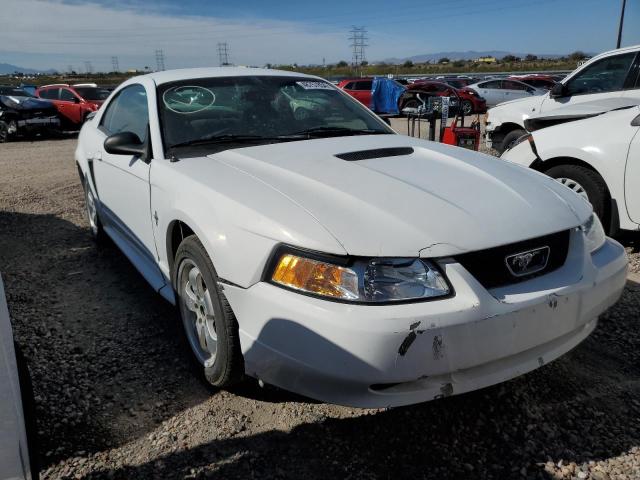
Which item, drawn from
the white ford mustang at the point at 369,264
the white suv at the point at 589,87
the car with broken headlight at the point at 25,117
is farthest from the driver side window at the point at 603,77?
the car with broken headlight at the point at 25,117

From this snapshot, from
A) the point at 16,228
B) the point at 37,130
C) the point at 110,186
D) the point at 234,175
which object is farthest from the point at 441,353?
the point at 37,130

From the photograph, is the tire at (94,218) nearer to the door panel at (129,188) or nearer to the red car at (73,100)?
the door panel at (129,188)

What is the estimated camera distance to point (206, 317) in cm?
242

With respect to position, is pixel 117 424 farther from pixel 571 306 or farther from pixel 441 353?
pixel 571 306

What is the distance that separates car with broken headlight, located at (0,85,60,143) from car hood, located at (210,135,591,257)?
1346cm

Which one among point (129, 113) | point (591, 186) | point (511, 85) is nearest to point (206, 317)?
point (129, 113)

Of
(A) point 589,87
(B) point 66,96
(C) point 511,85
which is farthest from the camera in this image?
(C) point 511,85

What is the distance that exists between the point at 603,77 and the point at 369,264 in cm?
608

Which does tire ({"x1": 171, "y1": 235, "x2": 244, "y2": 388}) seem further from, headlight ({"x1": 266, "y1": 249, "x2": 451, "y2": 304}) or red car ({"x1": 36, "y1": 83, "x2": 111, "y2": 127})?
red car ({"x1": 36, "y1": 83, "x2": 111, "y2": 127})

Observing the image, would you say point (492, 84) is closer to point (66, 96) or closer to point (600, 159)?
point (66, 96)

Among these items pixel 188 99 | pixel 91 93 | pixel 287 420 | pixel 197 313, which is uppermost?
pixel 91 93

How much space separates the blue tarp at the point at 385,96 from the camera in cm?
2048

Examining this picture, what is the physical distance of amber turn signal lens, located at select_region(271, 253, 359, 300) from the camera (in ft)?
5.89

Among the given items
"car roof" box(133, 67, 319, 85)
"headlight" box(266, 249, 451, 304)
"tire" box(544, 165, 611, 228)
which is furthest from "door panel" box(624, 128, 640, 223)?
"headlight" box(266, 249, 451, 304)
